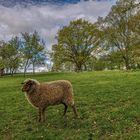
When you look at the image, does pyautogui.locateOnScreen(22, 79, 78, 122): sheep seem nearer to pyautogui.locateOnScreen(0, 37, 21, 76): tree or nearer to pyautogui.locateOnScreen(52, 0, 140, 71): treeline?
pyautogui.locateOnScreen(52, 0, 140, 71): treeline

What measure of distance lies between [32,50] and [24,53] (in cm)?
217

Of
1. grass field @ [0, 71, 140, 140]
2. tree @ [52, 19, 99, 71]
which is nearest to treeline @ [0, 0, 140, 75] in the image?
tree @ [52, 19, 99, 71]

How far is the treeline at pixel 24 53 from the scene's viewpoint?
63.8 metres

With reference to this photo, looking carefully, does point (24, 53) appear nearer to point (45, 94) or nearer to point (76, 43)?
point (76, 43)

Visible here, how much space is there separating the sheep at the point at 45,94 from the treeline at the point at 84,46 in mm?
49320

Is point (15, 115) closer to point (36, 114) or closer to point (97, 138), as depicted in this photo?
point (36, 114)

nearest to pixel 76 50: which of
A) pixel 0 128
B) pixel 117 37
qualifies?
pixel 117 37

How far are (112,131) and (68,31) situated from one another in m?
58.7

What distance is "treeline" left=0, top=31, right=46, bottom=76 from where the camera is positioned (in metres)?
63.8

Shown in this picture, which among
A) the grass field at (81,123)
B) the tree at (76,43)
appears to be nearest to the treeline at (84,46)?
the tree at (76,43)

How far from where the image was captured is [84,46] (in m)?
68.9

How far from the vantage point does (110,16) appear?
64625 millimetres

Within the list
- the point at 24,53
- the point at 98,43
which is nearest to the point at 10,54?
the point at 24,53

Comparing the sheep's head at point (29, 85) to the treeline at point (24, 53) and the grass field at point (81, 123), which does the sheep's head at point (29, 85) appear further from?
the treeline at point (24, 53)
